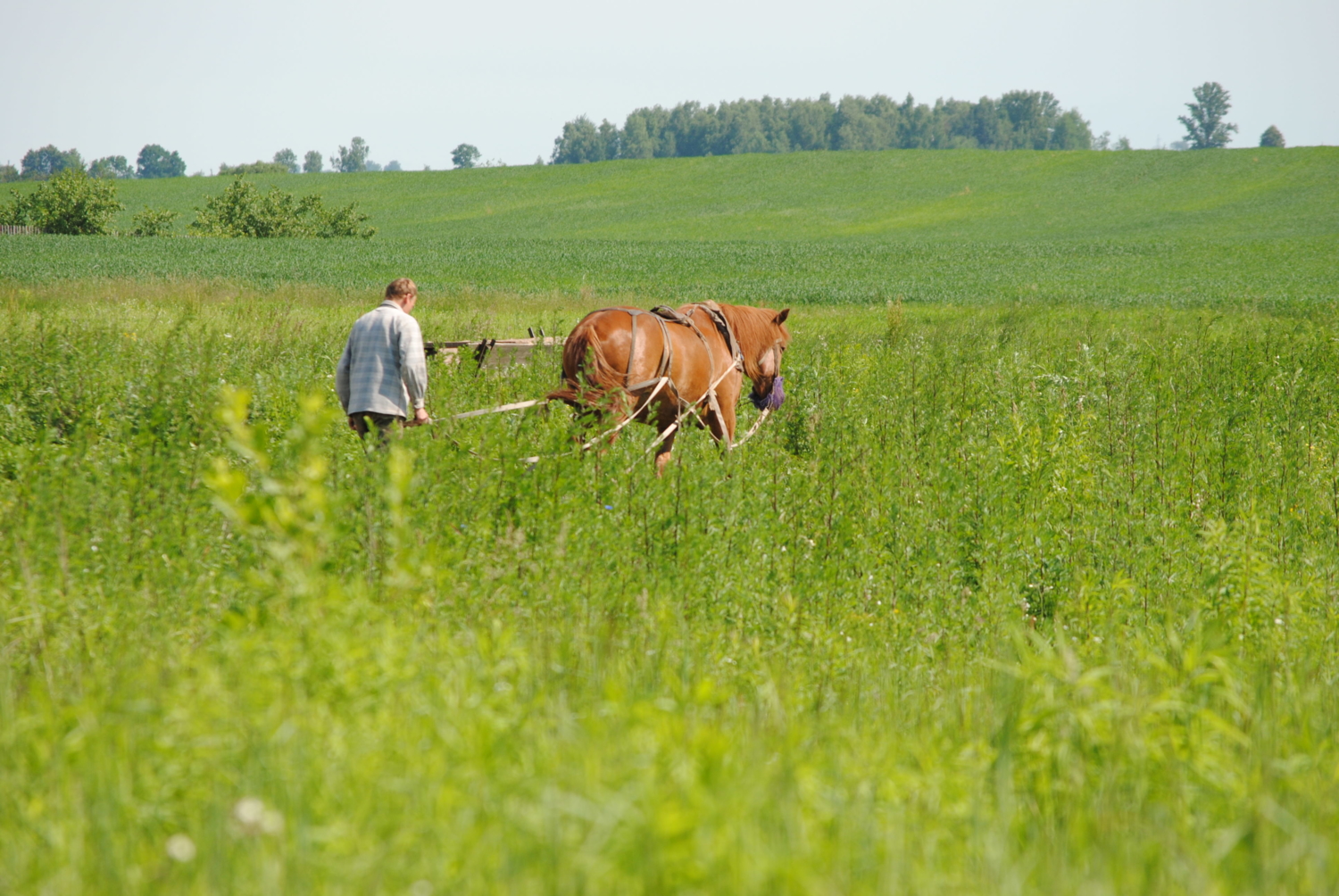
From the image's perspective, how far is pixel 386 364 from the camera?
6551 mm

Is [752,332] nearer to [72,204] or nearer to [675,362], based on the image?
[675,362]

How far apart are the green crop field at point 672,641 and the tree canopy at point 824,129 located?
13016 centimetres

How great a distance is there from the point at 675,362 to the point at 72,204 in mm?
55627

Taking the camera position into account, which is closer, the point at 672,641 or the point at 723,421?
the point at 672,641

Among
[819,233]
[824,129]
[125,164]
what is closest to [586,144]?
[824,129]

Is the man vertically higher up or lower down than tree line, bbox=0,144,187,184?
lower down

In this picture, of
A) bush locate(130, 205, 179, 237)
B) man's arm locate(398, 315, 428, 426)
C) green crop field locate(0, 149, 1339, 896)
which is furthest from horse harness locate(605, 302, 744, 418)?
bush locate(130, 205, 179, 237)

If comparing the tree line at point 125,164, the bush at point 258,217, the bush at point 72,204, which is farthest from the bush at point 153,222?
the tree line at point 125,164

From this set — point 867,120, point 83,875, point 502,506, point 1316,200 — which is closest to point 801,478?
point 502,506

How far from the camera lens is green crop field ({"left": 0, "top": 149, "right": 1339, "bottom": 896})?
2012 millimetres

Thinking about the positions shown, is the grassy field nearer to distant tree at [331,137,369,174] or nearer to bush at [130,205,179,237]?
bush at [130,205,179,237]

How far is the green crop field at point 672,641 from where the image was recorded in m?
2.01

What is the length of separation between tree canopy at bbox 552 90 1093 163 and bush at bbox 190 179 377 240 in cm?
8941

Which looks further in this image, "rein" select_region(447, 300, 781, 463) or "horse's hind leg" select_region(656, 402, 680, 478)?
"horse's hind leg" select_region(656, 402, 680, 478)
